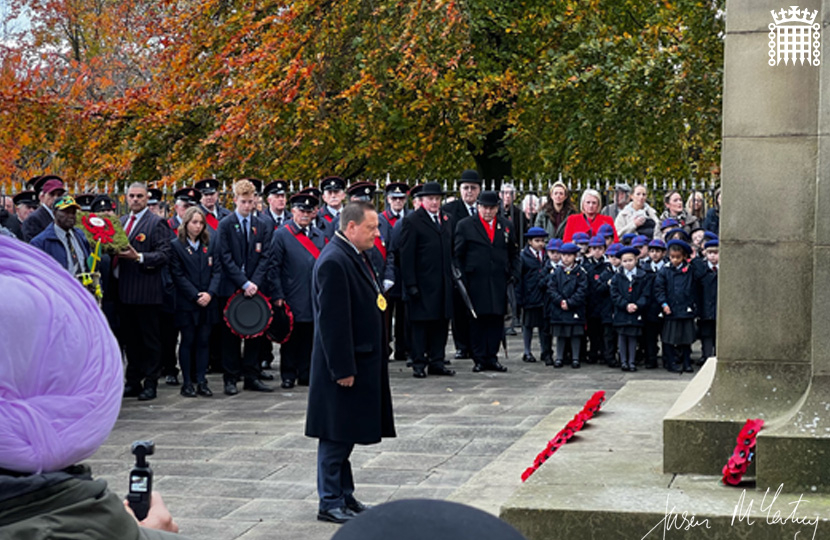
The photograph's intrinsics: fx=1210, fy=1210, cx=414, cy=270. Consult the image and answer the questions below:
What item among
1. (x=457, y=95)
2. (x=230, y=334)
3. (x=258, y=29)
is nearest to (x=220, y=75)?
(x=258, y=29)

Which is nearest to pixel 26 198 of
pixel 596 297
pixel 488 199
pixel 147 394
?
pixel 147 394

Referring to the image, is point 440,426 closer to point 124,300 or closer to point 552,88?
point 124,300

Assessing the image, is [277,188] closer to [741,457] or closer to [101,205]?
[101,205]

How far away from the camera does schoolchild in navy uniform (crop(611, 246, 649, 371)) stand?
1295cm

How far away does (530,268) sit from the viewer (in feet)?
46.2

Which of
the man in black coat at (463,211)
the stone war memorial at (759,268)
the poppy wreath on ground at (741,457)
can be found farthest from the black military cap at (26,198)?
the poppy wreath on ground at (741,457)

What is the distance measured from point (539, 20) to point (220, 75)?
19.0 feet

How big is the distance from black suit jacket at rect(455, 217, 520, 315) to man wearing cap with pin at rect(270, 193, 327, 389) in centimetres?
192

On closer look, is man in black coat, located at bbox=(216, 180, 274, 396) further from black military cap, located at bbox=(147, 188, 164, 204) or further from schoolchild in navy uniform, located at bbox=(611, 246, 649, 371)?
schoolchild in navy uniform, located at bbox=(611, 246, 649, 371)

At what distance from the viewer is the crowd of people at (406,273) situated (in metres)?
11.2

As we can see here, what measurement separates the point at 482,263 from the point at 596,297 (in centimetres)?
134

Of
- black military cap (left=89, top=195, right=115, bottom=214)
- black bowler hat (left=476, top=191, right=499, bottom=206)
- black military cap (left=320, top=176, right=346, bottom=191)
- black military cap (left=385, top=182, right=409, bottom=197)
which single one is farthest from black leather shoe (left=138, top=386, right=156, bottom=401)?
black military cap (left=385, top=182, right=409, bottom=197)

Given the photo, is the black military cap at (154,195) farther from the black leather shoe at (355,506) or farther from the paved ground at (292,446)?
the black leather shoe at (355,506)

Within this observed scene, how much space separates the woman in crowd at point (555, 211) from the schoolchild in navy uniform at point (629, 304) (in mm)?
2412
